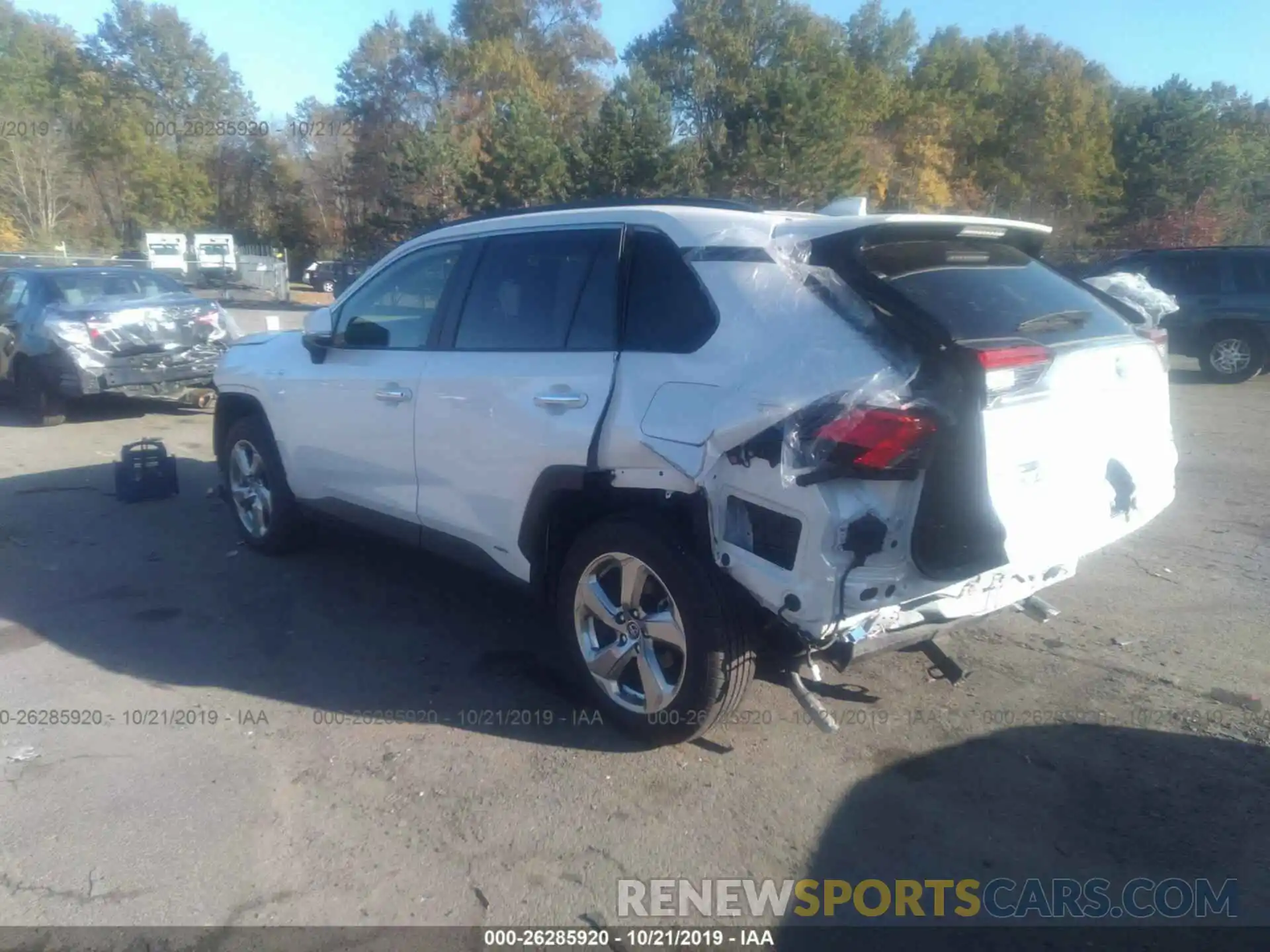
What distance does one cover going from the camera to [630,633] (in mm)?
3848

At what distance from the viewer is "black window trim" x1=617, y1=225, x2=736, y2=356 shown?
3.49 metres

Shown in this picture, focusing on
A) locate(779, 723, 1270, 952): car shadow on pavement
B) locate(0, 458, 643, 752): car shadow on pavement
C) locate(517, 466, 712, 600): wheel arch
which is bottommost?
locate(779, 723, 1270, 952): car shadow on pavement

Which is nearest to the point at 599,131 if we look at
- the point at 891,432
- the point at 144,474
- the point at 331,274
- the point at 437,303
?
the point at 331,274

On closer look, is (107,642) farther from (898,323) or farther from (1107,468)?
(1107,468)

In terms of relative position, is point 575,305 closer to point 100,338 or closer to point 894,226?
point 894,226

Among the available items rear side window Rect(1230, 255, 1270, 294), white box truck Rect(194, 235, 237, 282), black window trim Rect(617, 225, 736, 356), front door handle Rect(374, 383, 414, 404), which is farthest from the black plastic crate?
white box truck Rect(194, 235, 237, 282)

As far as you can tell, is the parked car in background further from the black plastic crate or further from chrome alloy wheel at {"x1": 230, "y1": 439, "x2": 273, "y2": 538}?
chrome alloy wheel at {"x1": 230, "y1": 439, "x2": 273, "y2": 538}

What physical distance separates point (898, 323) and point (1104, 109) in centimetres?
5289

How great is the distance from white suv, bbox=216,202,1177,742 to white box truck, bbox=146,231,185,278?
131 feet

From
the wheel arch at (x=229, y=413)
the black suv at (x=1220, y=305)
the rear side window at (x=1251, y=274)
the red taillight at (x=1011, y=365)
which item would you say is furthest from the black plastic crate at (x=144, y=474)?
the rear side window at (x=1251, y=274)

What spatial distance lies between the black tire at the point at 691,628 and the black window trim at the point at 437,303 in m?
1.44

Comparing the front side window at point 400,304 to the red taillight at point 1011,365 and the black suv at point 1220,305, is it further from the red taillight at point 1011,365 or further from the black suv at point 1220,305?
the black suv at point 1220,305

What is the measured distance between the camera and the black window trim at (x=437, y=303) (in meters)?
4.68

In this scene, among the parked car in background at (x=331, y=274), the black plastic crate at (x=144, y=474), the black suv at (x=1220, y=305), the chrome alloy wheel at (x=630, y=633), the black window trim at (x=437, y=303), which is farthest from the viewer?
the parked car in background at (x=331, y=274)
